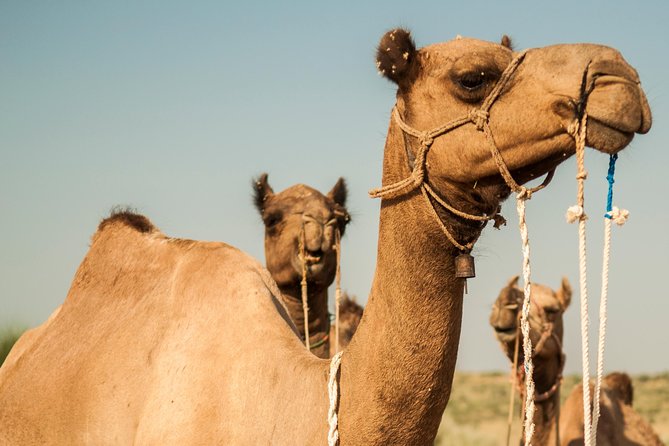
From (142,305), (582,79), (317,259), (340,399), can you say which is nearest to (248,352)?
(340,399)

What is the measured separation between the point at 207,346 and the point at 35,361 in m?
1.67

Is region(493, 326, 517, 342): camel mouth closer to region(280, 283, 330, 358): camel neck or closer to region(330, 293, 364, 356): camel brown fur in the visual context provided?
region(280, 283, 330, 358): camel neck

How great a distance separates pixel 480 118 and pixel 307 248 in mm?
5021

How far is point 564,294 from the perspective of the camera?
→ 910 cm

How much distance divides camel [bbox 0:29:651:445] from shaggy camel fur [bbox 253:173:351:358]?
3.68 meters

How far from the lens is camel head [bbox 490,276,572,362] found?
25.9ft

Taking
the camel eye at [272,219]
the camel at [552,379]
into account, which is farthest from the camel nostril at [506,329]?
the camel eye at [272,219]

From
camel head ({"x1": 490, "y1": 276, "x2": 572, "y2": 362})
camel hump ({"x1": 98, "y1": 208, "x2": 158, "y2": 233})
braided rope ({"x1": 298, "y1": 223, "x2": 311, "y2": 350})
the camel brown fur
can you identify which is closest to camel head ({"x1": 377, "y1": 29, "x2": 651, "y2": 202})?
camel hump ({"x1": 98, "y1": 208, "x2": 158, "y2": 233})

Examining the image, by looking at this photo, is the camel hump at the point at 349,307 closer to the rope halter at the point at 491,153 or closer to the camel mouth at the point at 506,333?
the camel mouth at the point at 506,333

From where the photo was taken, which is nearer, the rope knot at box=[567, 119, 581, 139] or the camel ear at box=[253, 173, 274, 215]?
the rope knot at box=[567, 119, 581, 139]

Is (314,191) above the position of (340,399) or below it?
above

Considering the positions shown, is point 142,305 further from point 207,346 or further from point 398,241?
point 398,241

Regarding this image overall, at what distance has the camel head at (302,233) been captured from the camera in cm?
874

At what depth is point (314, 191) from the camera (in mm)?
9188
